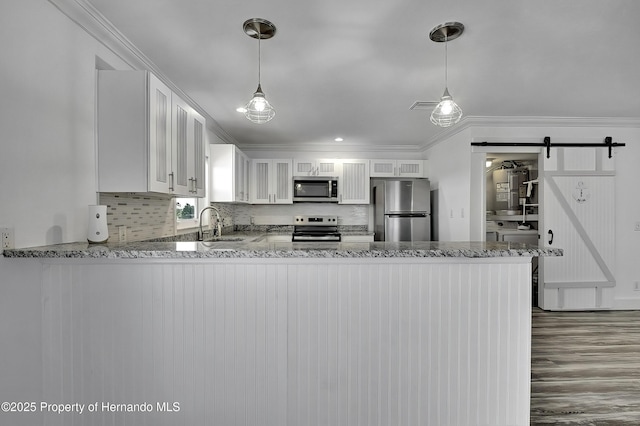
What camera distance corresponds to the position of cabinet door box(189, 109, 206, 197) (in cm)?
258

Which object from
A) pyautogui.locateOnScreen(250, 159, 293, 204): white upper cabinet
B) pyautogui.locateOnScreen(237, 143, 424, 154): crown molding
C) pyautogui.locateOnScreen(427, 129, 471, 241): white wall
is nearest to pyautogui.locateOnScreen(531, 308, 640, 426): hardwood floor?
pyautogui.locateOnScreen(427, 129, 471, 241): white wall

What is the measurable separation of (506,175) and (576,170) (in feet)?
7.14

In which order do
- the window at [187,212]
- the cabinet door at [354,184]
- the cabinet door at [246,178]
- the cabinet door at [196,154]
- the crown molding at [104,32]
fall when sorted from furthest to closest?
1. the cabinet door at [354,184]
2. the cabinet door at [246,178]
3. the window at [187,212]
4. the cabinet door at [196,154]
5. the crown molding at [104,32]

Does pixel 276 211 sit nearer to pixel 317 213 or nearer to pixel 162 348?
pixel 317 213

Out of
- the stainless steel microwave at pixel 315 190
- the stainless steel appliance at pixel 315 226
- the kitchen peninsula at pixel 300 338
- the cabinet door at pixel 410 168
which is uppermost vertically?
the cabinet door at pixel 410 168

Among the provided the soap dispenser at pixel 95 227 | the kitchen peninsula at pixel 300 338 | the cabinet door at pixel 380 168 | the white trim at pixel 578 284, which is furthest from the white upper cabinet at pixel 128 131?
the white trim at pixel 578 284

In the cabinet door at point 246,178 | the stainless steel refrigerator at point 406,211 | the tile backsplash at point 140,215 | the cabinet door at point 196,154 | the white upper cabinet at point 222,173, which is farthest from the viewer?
the stainless steel refrigerator at point 406,211

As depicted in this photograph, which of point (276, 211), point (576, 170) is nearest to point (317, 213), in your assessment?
point (276, 211)

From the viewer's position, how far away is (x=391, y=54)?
2305 millimetres

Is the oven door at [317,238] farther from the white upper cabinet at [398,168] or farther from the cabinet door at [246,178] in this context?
the white upper cabinet at [398,168]

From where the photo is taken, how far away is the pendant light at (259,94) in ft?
6.15

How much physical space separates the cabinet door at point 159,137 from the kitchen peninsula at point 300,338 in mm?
657

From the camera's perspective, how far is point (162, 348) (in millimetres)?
1533

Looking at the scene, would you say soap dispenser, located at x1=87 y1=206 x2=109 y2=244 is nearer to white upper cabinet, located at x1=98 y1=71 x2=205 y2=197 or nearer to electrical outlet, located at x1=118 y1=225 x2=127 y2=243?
white upper cabinet, located at x1=98 y1=71 x2=205 y2=197
